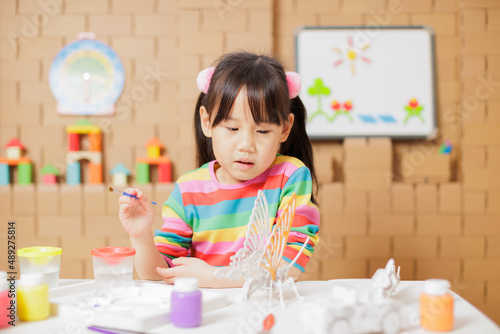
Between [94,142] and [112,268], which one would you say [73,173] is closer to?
[94,142]

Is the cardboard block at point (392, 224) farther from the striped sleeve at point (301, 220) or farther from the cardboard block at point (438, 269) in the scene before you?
the striped sleeve at point (301, 220)

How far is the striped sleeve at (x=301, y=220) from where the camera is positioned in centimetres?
110

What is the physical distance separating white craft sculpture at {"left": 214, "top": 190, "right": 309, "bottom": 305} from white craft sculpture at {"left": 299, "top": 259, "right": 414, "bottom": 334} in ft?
0.53

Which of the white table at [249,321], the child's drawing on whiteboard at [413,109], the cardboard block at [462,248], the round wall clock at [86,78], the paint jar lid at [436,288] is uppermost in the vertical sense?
the round wall clock at [86,78]

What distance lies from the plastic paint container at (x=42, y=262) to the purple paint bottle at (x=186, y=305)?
34 centimetres

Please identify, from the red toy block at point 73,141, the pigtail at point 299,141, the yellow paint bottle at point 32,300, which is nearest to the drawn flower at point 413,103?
the pigtail at point 299,141

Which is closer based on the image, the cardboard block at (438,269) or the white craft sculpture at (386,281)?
the white craft sculpture at (386,281)

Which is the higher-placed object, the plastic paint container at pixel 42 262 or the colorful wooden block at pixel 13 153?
the colorful wooden block at pixel 13 153

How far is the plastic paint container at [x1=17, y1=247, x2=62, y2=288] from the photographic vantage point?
3.13 ft

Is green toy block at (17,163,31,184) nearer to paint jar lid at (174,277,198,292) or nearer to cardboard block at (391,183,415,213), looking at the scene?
cardboard block at (391,183,415,213)

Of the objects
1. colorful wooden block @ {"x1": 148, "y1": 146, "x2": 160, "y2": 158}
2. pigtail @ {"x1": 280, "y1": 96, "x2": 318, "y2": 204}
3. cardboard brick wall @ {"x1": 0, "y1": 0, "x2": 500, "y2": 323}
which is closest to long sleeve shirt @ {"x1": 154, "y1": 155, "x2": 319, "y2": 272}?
pigtail @ {"x1": 280, "y1": 96, "x2": 318, "y2": 204}

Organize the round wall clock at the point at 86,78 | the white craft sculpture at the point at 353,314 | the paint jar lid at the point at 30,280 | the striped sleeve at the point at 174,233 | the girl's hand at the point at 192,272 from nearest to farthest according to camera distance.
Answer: the white craft sculpture at the point at 353,314, the paint jar lid at the point at 30,280, the girl's hand at the point at 192,272, the striped sleeve at the point at 174,233, the round wall clock at the point at 86,78

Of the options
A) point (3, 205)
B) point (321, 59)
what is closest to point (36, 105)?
point (3, 205)

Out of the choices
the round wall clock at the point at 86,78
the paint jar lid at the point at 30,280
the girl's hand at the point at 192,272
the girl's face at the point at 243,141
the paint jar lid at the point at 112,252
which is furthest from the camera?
the round wall clock at the point at 86,78
